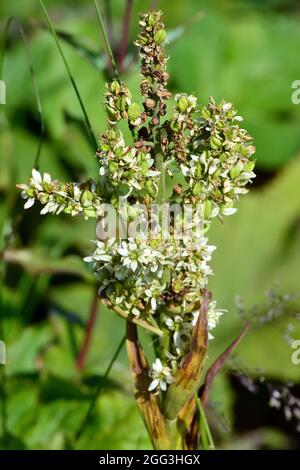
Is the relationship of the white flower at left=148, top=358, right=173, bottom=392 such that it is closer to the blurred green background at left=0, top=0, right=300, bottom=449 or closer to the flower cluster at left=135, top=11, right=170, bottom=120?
the flower cluster at left=135, top=11, right=170, bottom=120

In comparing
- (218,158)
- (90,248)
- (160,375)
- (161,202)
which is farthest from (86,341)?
(218,158)

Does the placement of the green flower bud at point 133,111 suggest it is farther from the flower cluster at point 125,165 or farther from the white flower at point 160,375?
the white flower at point 160,375

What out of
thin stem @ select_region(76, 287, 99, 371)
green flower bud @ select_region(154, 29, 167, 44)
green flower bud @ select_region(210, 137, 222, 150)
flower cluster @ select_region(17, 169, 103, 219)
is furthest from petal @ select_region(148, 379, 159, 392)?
thin stem @ select_region(76, 287, 99, 371)

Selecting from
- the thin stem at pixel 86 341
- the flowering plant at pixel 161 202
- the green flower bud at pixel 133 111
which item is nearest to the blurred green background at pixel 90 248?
the thin stem at pixel 86 341

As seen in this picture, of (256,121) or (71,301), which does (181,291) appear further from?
(256,121)

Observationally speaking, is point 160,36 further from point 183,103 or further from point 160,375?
point 160,375

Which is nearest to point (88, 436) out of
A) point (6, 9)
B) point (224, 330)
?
point (224, 330)
